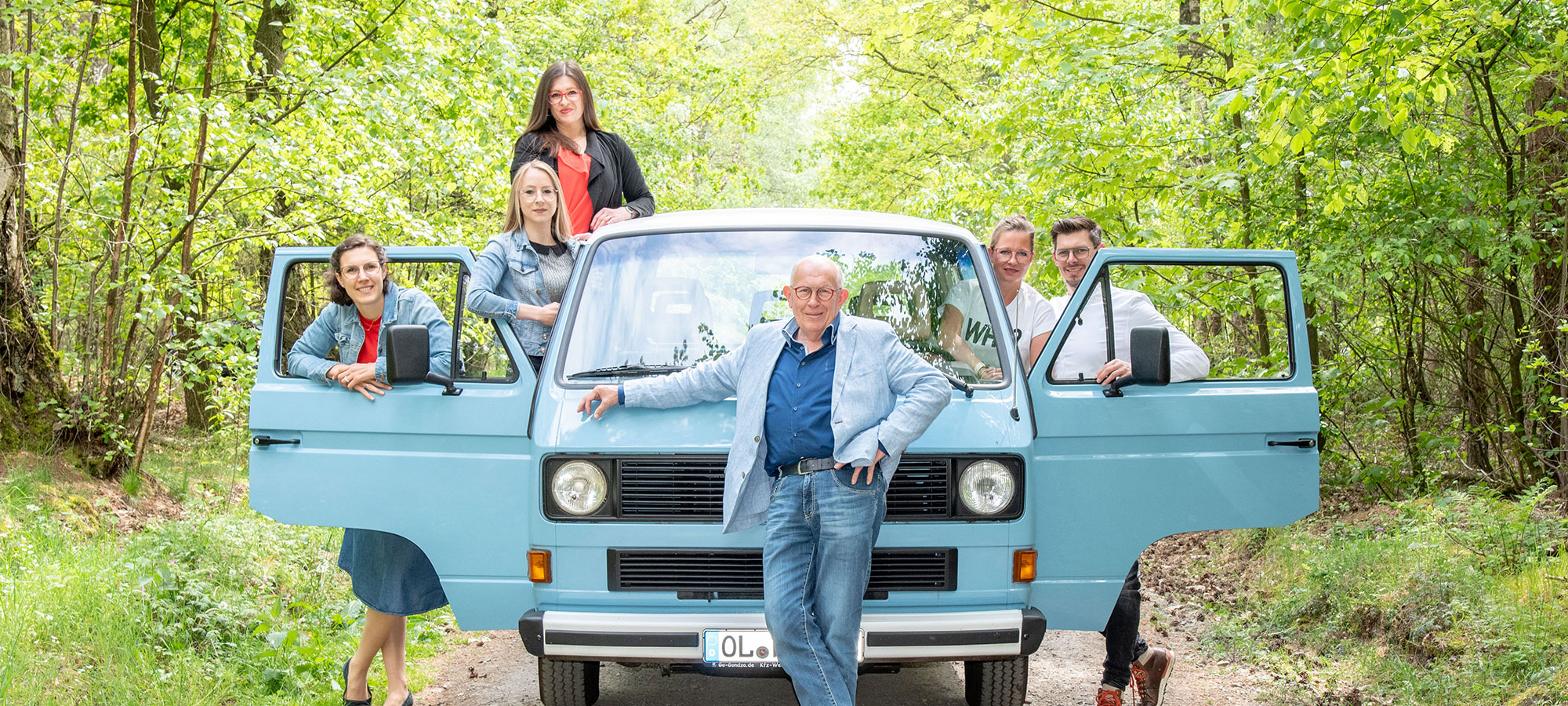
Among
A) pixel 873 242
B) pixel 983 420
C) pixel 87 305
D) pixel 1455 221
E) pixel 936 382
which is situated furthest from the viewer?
pixel 87 305

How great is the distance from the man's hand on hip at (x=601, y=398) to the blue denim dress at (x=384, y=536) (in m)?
0.74

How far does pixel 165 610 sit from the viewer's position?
5977 mm

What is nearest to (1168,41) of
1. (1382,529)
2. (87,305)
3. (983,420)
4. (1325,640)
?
(1382,529)

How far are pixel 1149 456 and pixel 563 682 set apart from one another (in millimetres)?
2436

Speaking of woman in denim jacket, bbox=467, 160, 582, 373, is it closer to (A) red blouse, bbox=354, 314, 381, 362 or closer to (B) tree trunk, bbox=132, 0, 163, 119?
(A) red blouse, bbox=354, 314, 381, 362

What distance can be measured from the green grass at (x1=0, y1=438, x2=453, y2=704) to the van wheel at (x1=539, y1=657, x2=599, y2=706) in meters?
1.00

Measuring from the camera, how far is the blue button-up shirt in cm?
405

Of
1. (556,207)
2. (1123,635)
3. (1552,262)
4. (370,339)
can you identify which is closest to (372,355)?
(370,339)

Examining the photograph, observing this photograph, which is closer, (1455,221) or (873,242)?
(873,242)

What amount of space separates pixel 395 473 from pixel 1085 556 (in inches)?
97.1

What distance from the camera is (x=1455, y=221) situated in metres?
7.42

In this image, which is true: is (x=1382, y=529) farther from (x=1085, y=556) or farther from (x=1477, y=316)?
(x=1085, y=556)

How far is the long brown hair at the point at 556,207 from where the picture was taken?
16.7ft

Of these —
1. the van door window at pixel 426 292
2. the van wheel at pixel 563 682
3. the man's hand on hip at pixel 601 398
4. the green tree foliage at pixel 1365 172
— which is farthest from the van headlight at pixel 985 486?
the van door window at pixel 426 292
